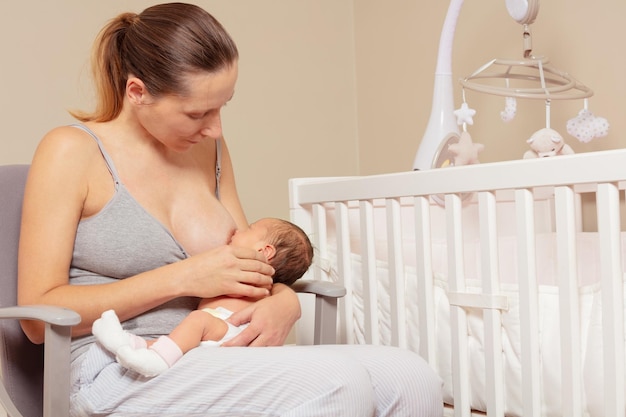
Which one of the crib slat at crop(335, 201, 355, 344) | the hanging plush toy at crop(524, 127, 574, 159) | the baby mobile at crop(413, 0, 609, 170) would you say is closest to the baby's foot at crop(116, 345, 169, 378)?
the crib slat at crop(335, 201, 355, 344)

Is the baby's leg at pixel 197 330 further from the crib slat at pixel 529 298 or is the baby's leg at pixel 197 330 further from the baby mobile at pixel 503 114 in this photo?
the baby mobile at pixel 503 114

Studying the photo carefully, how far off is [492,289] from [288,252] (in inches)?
14.6

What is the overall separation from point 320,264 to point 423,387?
0.72 metres

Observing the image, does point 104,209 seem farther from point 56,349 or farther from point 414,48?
point 414,48

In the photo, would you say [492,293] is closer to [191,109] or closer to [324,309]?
[324,309]

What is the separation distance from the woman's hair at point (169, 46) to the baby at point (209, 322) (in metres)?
0.32

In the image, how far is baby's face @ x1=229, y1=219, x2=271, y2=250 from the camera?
141cm

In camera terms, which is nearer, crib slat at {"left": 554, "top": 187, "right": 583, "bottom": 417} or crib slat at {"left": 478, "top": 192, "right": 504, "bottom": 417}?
crib slat at {"left": 554, "top": 187, "right": 583, "bottom": 417}

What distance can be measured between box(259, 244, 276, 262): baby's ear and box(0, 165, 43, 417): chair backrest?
415 mm

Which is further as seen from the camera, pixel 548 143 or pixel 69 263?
pixel 548 143

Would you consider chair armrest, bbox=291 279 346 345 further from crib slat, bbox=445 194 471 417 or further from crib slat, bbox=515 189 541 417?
crib slat, bbox=515 189 541 417

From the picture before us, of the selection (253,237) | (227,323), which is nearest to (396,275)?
(253,237)

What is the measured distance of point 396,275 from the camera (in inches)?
63.0

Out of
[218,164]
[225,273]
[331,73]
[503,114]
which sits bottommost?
[225,273]
